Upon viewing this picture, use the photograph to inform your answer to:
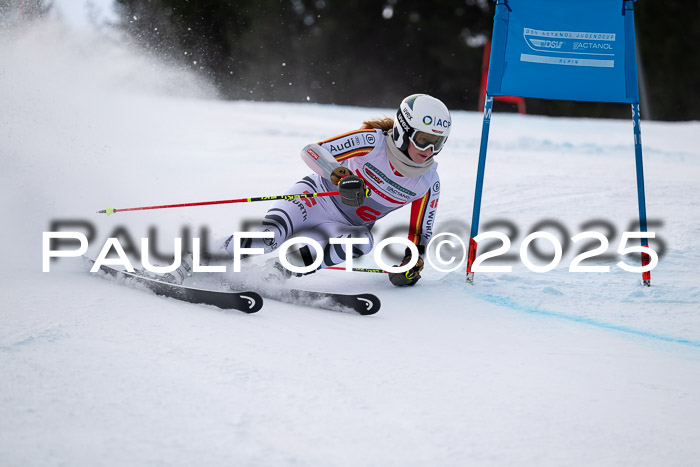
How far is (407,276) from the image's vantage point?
11.5 ft

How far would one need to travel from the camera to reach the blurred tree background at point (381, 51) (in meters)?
18.4

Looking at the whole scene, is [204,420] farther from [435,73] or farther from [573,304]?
[435,73]

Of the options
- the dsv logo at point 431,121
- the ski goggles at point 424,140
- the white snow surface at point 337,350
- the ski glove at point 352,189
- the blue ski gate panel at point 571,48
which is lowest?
the white snow surface at point 337,350

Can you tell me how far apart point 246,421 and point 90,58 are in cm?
620

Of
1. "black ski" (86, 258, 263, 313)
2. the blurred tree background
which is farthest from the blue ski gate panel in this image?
the blurred tree background

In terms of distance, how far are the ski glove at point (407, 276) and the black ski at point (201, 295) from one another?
104 centimetres

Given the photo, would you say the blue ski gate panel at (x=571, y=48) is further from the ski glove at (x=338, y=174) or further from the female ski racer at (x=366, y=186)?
the ski glove at (x=338, y=174)

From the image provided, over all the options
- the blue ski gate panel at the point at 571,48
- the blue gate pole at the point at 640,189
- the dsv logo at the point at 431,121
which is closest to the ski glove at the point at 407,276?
the dsv logo at the point at 431,121

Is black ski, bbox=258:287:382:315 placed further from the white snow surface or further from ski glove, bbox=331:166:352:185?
ski glove, bbox=331:166:352:185

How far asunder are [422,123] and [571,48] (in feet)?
2.98

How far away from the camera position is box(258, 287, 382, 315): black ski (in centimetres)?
288

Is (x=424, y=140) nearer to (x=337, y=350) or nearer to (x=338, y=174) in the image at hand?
(x=338, y=174)

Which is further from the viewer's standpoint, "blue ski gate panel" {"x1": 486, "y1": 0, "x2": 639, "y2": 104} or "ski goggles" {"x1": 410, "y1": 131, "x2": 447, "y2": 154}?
"blue ski gate panel" {"x1": 486, "y1": 0, "x2": 639, "y2": 104}

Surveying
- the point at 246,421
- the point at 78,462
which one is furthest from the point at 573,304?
the point at 78,462
